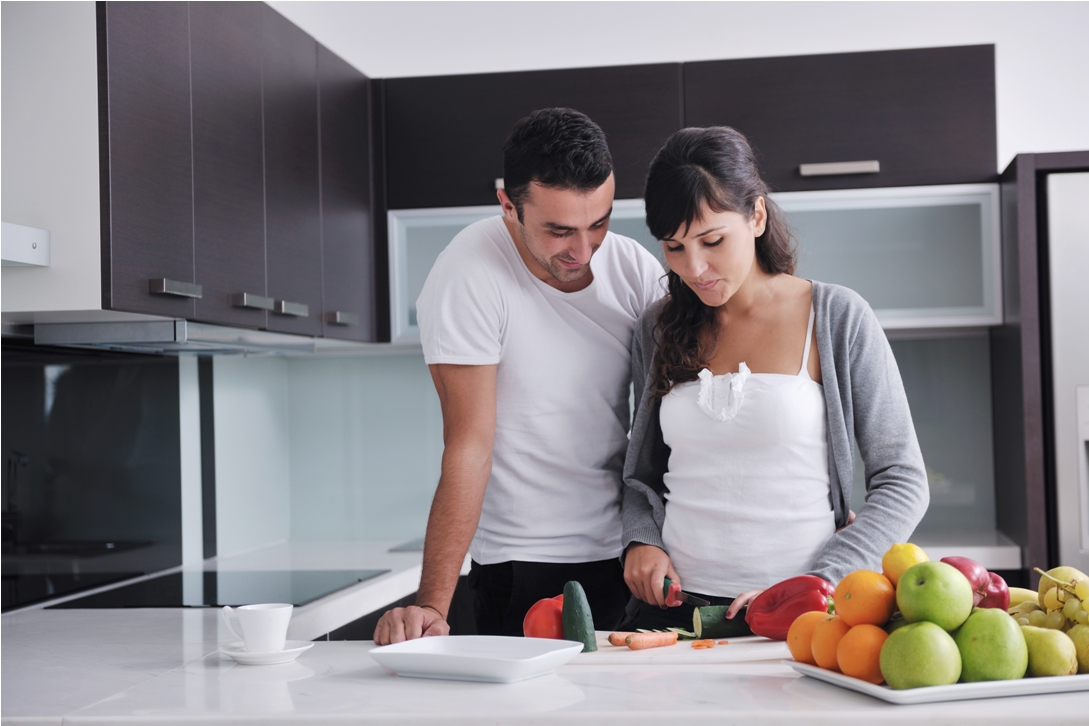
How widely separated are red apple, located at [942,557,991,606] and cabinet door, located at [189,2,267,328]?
140 centimetres

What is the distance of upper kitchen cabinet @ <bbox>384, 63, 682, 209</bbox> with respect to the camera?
8.55 ft

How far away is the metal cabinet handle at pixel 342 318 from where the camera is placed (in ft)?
8.12

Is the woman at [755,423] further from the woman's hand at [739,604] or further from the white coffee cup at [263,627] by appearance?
the white coffee cup at [263,627]

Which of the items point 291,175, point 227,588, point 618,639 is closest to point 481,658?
point 618,639

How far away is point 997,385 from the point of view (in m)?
2.71

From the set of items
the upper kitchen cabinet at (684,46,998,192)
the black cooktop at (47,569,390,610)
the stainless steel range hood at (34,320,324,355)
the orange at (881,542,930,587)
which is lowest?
the black cooktop at (47,569,390,610)

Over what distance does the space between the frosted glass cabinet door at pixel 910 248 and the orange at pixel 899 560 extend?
161cm

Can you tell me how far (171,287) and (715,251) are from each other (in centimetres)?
94

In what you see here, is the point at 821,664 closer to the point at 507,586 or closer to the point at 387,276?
the point at 507,586

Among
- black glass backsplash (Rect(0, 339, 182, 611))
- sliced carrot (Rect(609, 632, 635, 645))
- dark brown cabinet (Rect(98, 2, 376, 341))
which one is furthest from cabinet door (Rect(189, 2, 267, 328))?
sliced carrot (Rect(609, 632, 635, 645))

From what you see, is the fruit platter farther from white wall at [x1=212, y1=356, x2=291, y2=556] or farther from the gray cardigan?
white wall at [x1=212, y1=356, x2=291, y2=556]

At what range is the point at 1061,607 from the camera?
1013 mm

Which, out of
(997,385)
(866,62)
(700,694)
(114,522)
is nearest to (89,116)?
(114,522)

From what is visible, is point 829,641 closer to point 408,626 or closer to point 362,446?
point 408,626
